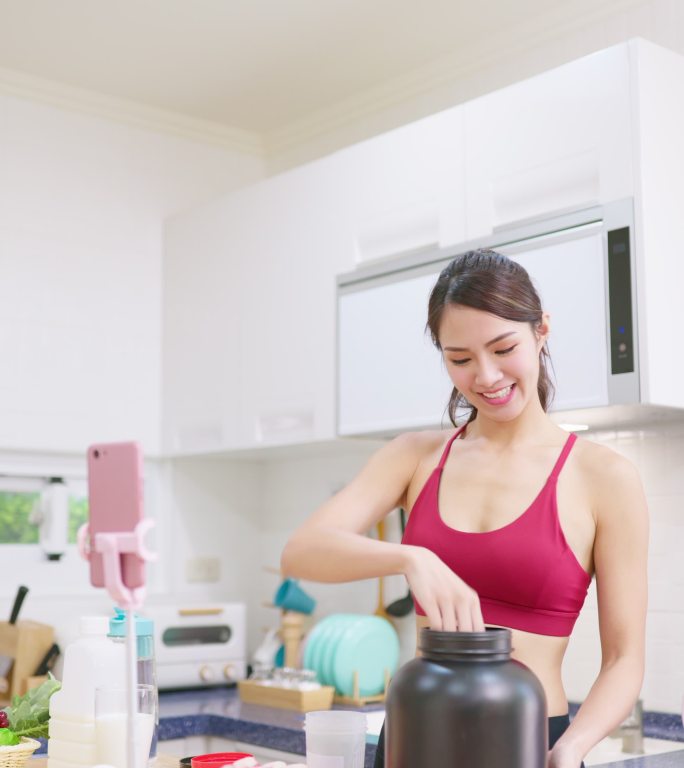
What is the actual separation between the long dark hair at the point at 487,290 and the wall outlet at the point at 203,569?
2.65 m

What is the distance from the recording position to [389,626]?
3410mm

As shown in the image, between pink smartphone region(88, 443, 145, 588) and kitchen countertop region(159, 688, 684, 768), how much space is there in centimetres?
152

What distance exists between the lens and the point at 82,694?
61.9 inches

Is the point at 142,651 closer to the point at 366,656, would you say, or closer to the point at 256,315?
the point at 366,656

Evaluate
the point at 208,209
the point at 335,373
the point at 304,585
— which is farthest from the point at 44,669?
the point at 208,209

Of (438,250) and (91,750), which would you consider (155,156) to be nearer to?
(438,250)

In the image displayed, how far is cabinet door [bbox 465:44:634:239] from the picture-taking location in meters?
2.52

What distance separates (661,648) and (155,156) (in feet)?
8.01

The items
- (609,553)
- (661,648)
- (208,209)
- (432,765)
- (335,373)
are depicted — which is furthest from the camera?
(208,209)

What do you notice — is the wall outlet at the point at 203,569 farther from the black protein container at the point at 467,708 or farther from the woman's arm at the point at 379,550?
the black protein container at the point at 467,708

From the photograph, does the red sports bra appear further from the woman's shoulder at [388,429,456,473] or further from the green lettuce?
the green lettuce

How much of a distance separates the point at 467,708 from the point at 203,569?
3084mm

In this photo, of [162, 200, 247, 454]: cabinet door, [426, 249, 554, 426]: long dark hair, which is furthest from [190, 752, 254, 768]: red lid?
[162, 200, 247, 454]: cabinet door

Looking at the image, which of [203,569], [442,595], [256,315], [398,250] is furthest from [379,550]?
[203,569]
